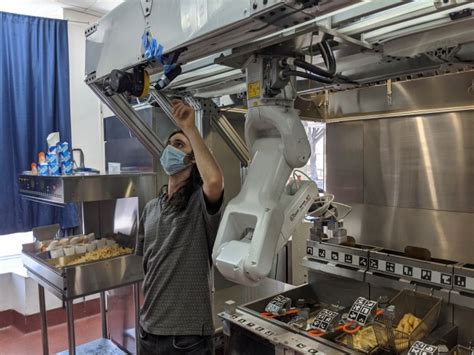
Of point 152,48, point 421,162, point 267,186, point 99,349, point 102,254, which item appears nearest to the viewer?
point 267,186

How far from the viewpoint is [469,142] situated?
216cm

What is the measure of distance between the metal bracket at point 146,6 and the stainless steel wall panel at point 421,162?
68.7 inches

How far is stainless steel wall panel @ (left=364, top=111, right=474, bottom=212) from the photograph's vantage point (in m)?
2.19

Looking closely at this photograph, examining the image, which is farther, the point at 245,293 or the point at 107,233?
the point at 107,233

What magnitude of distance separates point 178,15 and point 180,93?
133 centimetres

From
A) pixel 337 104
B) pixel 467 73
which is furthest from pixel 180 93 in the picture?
pixel 467 73

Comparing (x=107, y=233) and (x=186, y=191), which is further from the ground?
(x=186, y=191)

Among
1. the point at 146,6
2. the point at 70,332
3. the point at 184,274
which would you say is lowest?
the point at 70,332

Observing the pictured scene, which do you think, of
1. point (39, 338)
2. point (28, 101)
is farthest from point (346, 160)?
point (39, 338)

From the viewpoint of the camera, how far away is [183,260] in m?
1.65

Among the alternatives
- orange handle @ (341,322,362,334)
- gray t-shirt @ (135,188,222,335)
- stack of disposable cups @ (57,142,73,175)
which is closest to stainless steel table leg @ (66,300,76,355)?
stack of disposable cups @ (57,142,73,175)

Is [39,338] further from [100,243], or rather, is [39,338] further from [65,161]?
[65,161]

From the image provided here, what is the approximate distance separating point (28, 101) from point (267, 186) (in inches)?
132

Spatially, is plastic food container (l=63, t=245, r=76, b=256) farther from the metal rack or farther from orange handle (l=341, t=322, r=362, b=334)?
orange handle (l=341, t=322, r=362, b=334)
